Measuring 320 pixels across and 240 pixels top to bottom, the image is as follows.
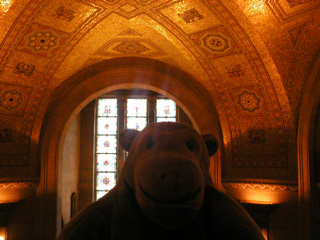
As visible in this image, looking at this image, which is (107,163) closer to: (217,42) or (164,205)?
(217,42)

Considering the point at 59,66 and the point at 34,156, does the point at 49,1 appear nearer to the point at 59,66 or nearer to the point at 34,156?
the point at 59,66

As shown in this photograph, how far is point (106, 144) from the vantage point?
11555 mm

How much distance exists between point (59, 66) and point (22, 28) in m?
1.37

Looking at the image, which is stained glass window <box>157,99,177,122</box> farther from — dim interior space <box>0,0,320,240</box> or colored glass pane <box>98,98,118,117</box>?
dim interior space <box>0,0,320,240</box>

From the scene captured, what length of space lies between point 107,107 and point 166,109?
227 centimetres

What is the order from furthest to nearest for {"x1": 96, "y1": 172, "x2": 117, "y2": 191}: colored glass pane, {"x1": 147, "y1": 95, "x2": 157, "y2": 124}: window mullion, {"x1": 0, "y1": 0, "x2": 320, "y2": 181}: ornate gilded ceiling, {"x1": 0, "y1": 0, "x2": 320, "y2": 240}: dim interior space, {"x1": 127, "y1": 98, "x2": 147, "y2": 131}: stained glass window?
1. {"x1": 127, "y1": 98, "x2": 147, "y2": 131}: stained glass window
2. {"x1": 147, "y1": 95, "x2": 157, "y2": 124}: window mullion
3. {"x1": 96, "y1": 172, "x2": 117, "y2": 191}: colored glass pane
4. {"x1": 0, "y1": 0, "x2": 320, "y2": 240}: dim interior space
5. {"x1": 0, "y1": 0, "x2": 320, "y2": 181}: ornate gilded ceiling

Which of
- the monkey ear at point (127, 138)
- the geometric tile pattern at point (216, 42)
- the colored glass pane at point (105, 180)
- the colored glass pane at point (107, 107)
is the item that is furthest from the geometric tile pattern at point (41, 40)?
the colored glass pane at point (105, 180)

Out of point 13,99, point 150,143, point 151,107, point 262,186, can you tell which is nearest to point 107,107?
point 151,107

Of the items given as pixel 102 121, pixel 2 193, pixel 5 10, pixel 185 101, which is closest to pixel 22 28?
pixel 5 10

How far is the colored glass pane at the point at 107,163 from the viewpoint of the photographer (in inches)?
450

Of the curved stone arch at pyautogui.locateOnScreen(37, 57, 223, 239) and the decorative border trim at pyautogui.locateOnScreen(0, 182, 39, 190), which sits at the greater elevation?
the curved stone arch at pyautogui.locateOnScreen(37, 57, 223, 239)

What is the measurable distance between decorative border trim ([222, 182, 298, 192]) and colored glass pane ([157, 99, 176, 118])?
5.44 meters

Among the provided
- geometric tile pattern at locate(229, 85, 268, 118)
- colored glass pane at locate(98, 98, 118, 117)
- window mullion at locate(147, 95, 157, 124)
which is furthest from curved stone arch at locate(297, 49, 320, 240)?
colored glass pane at locate(98, 98, 118, 117)

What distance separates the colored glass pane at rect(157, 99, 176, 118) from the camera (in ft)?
37.9
